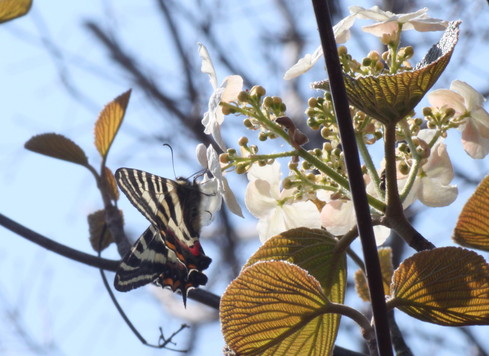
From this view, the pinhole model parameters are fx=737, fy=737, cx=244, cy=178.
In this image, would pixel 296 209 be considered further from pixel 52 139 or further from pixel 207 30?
pixel 207 30

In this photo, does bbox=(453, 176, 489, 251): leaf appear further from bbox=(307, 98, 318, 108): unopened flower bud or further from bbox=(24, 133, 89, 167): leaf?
bbox=(24, 133, 89, 167): leaf

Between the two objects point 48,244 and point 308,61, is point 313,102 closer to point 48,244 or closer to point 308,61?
point 308,61

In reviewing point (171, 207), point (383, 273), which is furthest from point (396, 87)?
A: point (171, 207)

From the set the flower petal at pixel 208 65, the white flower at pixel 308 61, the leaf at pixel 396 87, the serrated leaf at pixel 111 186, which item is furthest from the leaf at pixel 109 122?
the leaf at pixel 396 87

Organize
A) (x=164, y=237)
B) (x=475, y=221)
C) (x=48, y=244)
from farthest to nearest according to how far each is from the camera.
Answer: (x=164, y=237), (x=48, y=244), (x=475, y=221)

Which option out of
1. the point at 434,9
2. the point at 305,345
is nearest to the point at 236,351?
the point at 305,345
